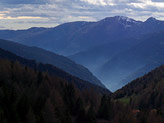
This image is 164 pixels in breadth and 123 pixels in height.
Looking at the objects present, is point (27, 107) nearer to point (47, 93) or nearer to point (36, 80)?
point (47, 93)

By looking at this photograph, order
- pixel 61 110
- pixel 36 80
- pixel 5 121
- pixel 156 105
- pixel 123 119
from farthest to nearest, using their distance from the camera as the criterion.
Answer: pixel 156 105, pixel 36 80, pixel 123 119, pixel 61 110, pixel 5 121

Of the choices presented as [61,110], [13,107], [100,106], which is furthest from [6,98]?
[100,106]

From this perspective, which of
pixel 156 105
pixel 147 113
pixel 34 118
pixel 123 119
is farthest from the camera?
pixel 156 105

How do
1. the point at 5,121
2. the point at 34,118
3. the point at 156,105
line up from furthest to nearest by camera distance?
the point at 156,105
the point at 34,118
the point at 5,121

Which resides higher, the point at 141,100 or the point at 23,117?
the point at 141,100

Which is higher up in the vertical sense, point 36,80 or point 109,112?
point 36,80

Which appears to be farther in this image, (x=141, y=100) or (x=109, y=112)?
(x=141, y=100)

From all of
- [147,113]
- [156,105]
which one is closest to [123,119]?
[147,113]

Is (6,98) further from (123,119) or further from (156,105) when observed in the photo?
(156,105)

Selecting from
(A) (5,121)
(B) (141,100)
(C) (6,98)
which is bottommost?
(A) (5,121)
